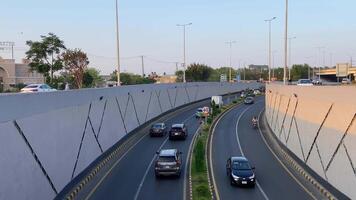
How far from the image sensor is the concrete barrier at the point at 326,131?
23.9 meters

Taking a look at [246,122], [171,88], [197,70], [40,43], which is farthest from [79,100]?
[197,70]

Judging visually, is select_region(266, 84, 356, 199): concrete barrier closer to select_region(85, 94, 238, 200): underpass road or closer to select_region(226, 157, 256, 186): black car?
select_region(226, 157, 256, 186): black car

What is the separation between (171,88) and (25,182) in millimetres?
54092

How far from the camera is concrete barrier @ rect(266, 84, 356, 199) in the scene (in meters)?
23.9

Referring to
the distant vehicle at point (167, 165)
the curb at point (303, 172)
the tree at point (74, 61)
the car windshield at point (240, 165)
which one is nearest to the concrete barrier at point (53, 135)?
the distant vehicle at point (167, 165)

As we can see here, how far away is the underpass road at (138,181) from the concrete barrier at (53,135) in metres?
1.96

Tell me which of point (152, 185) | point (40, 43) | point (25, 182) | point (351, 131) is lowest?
point (152, 185)

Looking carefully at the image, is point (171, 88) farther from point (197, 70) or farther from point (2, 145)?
point (197, 70)

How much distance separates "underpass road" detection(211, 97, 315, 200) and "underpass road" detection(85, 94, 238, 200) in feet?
8.63

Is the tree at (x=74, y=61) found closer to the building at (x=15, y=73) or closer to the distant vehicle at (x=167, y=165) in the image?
the building at (x=15, y=73)

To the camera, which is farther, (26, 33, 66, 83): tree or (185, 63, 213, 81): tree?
(185, 63, 213, 81): tree

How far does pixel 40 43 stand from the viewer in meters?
51.9

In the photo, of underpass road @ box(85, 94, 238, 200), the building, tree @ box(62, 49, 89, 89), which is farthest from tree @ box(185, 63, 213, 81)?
underpass road @ box(85, 94, 238, 200)

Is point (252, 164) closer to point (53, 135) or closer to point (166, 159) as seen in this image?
point (166, 159)
